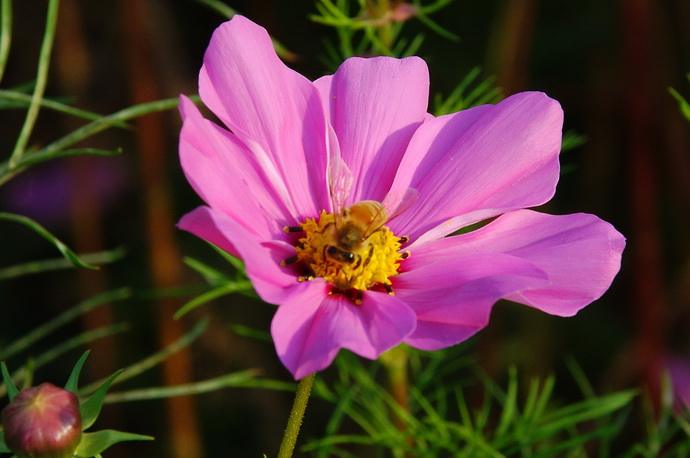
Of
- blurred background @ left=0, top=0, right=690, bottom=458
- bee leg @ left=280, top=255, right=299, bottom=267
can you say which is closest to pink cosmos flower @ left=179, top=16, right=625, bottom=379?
bee leg @ left=280, top=255, right=299, bottom=267

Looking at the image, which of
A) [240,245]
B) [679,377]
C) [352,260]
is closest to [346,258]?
[352,260]

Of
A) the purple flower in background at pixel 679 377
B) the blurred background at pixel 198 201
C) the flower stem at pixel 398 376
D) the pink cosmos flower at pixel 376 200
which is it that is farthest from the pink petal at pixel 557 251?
the purple flower in background at pixel 679 377

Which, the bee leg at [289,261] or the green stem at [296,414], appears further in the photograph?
the bee leg at [289,261]

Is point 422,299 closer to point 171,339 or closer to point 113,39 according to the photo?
point 171,339

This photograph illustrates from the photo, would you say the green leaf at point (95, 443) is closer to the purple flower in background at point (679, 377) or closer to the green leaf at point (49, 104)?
the green leaf at point (49, 104)

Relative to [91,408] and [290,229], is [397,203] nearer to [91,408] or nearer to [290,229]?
[290,229]

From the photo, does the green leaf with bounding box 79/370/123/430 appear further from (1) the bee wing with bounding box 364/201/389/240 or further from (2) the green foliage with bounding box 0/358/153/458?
(1) the bee wing with bounding box 364/201/389/240

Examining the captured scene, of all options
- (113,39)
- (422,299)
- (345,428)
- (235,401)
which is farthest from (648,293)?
(113,39)
